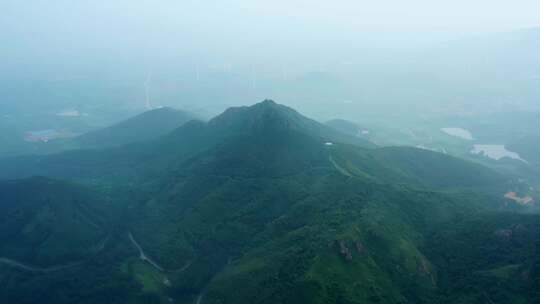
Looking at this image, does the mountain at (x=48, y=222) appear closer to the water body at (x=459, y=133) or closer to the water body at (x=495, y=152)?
the water body at (x=495, y=152)

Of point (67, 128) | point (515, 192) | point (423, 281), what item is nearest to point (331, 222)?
point (423, 281)

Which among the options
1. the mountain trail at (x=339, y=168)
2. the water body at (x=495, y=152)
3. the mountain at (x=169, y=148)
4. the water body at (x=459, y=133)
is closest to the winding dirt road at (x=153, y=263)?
the mountain at (x=169, y=148)

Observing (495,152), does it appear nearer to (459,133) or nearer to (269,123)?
(459,133)

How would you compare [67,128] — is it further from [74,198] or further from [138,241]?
[138,241]

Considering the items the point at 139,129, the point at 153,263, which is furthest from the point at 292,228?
the point at 139,129

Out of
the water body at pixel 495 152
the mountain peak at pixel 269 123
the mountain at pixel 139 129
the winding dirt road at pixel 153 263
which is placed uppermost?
the mountain peak at pixel 269 123

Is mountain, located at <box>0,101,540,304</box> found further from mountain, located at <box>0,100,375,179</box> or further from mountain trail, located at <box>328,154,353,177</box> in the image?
mountain, located at <box>0,100,375,179</box>
